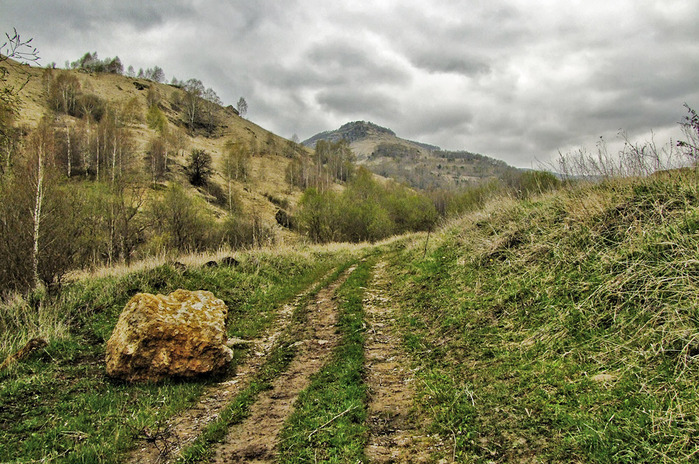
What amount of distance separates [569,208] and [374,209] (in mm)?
41245

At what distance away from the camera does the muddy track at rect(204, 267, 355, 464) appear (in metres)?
4.10

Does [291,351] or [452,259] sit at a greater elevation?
[452,259]

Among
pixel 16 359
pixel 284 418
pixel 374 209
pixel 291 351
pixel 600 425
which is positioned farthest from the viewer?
pixel 374 209

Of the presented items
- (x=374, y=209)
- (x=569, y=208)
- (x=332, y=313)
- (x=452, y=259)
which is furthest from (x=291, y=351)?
(x=374, y=209)

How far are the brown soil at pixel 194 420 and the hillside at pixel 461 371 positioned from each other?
4cm

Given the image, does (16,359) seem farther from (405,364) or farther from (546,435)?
(546,435)

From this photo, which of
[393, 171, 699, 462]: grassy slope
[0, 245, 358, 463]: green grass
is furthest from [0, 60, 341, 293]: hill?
[393, 171, 699, 462]: grassy slope

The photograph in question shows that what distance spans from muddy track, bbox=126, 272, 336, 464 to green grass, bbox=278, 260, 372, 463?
1385 millimetres

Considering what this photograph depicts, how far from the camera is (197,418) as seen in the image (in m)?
5.13

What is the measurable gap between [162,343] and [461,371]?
5.59m

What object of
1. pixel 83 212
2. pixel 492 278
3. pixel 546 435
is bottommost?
pixel 546 435

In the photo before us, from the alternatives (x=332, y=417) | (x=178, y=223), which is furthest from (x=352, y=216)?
(x=332, y=417)

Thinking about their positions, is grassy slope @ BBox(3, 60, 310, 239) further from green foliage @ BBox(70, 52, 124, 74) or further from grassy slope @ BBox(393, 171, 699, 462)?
grassy slope @ BBox(393, 171, 699, 462)

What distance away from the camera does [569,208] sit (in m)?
8.33
